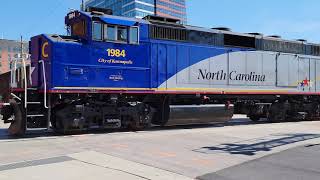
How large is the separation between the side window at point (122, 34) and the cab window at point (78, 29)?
3.95 feet

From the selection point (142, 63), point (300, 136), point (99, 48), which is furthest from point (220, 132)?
point (99, 48)

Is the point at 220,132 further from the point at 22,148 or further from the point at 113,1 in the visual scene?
the point at 113,1

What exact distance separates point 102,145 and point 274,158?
4.47m

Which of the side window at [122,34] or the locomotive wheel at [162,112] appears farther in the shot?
the locomotive wheel at [162,112]

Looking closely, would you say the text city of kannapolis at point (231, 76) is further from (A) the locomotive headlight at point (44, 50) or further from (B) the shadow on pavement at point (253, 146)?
(A) the locomotive headlight at point (44, 50)

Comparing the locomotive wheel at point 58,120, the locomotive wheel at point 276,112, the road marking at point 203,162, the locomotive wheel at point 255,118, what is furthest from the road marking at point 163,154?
the locomotive wheel at point 255,118

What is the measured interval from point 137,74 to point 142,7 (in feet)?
80.8

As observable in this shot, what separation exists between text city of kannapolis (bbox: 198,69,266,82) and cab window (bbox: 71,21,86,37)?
5.18 meters

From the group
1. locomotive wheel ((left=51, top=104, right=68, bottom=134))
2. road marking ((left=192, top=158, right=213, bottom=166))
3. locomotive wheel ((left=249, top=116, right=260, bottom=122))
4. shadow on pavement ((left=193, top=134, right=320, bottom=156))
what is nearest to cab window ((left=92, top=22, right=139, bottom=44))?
locomotive wheel ((left=51, top=104, right=68, bottom=134))

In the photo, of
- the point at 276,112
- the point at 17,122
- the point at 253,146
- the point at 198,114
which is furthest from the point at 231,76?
the point at 17,122

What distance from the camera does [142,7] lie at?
130 ft

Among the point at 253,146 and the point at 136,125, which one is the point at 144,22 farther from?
the point at 253,146

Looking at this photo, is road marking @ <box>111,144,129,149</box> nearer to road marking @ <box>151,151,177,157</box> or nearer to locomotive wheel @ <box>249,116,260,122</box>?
road marking @ <box>151,151,177,157</box>

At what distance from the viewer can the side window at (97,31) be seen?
1499cm
